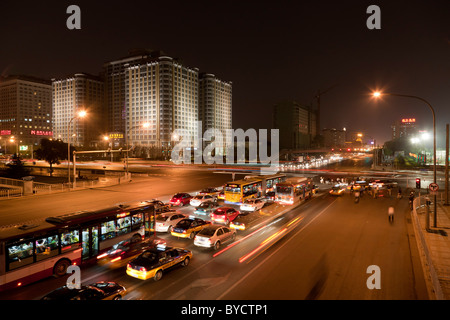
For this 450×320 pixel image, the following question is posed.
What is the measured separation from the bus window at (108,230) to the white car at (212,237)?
4437 millimetres

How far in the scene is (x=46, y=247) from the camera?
11.7m

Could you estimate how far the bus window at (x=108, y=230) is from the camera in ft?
45.4

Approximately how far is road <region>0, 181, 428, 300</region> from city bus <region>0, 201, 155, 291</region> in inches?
24.2

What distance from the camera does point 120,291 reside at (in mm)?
9961

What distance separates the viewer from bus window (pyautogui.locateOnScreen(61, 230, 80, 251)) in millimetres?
12297

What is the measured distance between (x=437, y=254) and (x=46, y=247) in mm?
18544

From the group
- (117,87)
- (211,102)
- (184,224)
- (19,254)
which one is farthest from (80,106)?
(19,254)

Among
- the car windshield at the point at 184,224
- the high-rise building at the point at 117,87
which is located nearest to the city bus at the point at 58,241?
the car windshield at the point at 184,224

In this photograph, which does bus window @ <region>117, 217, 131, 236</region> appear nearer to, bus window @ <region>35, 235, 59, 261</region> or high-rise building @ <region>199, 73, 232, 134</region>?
bus window @ <region>35, 235, 59, 261</region>

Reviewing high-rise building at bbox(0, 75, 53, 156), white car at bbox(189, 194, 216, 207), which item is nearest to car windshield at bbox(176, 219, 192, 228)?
white car at bbox(189, 194, 216, 207)

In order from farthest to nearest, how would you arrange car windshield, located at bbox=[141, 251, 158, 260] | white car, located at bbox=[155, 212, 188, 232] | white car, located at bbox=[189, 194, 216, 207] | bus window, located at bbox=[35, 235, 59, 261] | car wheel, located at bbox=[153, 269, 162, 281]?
white car, located at bbox=[189, 194, 216, 207], white car, located at bbox=[155, 212, 188, 232], car windshield, located at bbox=[141, 251, 158, 260], car wheel, located at bbox=[153, 269, 162, 281], bus window, located at bbox=[35, 235, 59, 261]

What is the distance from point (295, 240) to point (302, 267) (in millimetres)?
4210

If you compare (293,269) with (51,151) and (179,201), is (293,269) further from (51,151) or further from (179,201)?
(51,151)
